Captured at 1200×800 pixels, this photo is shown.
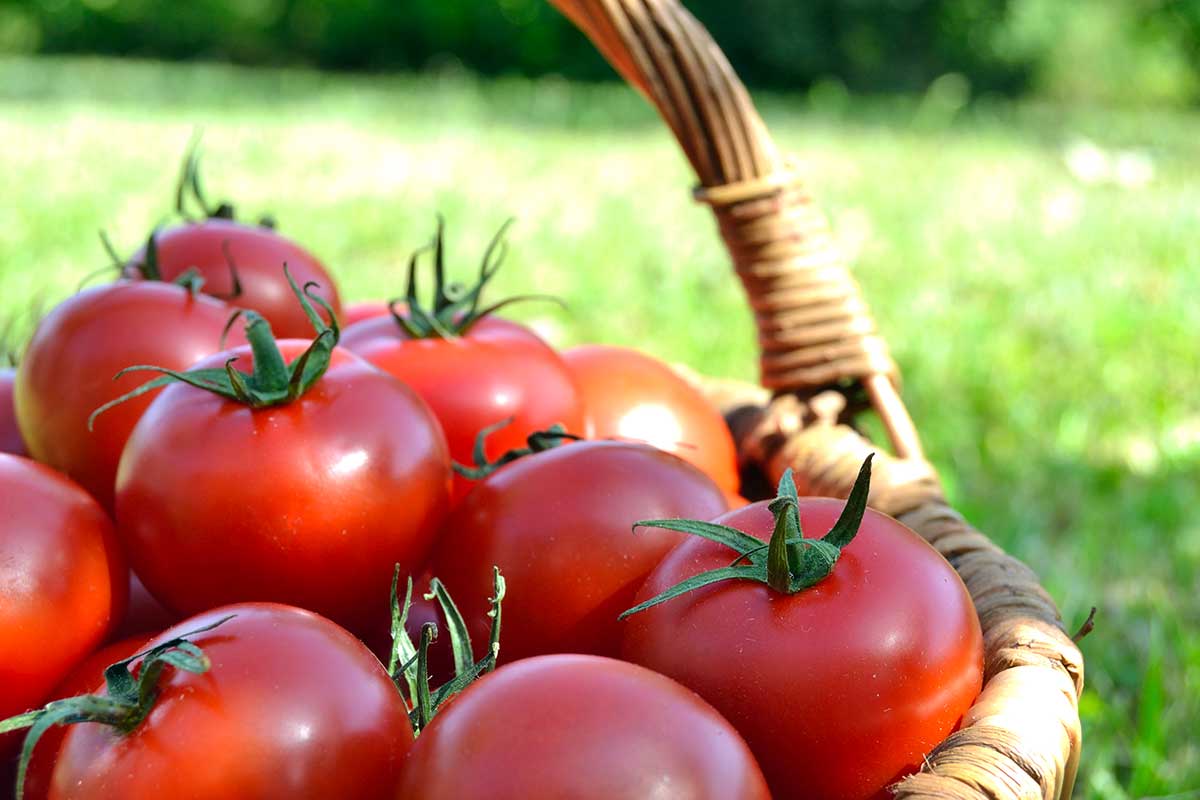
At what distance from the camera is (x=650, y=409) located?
1.21 metres

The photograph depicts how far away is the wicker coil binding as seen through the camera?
3.47ft

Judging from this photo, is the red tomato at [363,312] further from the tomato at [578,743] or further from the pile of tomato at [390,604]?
the tomato at [578,743]

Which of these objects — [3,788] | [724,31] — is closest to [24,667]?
[3,788]

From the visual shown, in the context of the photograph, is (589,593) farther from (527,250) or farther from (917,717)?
(527,250)

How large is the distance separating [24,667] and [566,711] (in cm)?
36

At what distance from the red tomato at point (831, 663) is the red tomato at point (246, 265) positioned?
52cm

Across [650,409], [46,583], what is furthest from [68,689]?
[650,409]

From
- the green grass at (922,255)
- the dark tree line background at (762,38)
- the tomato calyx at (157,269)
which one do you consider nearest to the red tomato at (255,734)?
the tomato calyx at (157,269)

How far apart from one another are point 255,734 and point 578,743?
157 mm

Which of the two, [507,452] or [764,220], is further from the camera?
[764,220]

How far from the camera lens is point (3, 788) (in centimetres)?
81

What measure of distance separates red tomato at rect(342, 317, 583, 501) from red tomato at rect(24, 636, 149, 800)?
1.00 feet

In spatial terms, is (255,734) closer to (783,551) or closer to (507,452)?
(783,551)

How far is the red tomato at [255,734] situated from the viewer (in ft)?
2.01
